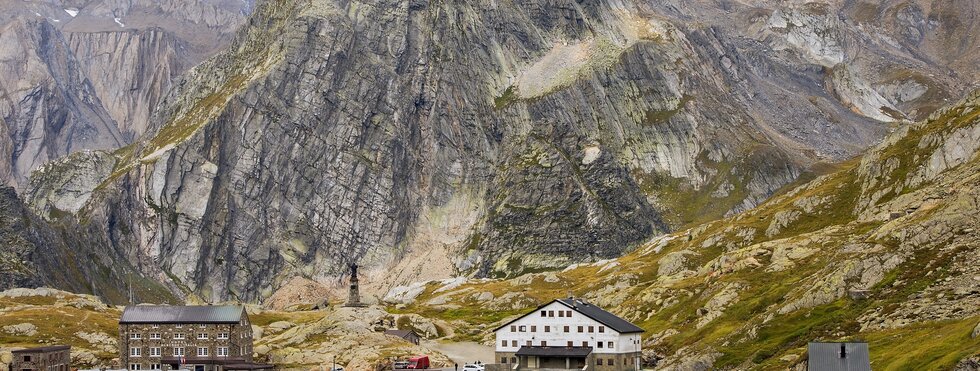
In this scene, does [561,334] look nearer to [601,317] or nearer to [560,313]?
[560,313]

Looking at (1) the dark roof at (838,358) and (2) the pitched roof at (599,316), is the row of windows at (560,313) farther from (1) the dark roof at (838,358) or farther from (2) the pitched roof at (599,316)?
(1) the dark roof at (838,358)

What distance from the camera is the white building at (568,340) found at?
186 m

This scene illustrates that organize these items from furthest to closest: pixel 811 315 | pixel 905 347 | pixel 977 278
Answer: pixel 811 315 < pixel 977 278 < pixel 905 347

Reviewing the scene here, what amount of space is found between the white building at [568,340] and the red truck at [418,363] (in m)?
10.3

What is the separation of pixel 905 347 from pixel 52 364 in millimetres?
109727

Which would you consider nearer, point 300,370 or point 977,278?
point 977,278

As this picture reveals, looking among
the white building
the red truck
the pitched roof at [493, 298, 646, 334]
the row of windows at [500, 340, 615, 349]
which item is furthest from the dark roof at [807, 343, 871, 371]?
the red truck

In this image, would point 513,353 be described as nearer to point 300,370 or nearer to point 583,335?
point 583,335

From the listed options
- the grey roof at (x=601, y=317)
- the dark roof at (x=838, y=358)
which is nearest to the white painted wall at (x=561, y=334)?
the grey roof at (x=601, y=317)

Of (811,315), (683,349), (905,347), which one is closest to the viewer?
(905,347)

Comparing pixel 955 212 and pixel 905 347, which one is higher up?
pixel 955 212

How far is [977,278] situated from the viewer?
168625 mm

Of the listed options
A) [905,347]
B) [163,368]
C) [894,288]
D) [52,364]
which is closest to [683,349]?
[894,288]

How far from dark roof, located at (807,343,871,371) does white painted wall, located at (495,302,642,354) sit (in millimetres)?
46409
